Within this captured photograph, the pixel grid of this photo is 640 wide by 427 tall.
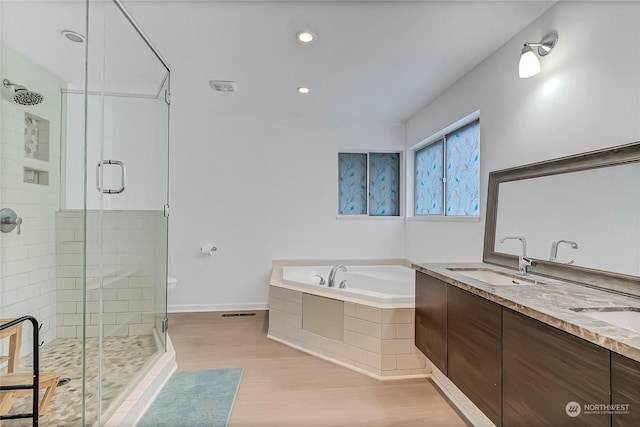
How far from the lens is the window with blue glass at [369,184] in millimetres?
4086

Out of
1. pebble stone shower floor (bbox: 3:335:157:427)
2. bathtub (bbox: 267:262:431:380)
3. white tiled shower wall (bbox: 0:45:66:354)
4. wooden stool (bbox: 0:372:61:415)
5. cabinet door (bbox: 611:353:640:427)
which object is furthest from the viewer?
bathtub (bbox: 267:262:431:380)

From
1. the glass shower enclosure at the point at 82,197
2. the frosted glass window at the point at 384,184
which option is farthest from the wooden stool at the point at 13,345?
the frosted glass window at the point at 384,184

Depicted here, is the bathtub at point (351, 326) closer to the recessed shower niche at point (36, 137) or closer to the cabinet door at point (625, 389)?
the cabinet door at point (625, 389)

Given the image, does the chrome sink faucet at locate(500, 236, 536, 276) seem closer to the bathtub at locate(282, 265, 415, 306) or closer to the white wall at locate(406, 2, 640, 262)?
the white wall at locate(406, 2, 640, 262)

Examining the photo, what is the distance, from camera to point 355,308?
238cm

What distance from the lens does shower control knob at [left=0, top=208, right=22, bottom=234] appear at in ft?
6.86

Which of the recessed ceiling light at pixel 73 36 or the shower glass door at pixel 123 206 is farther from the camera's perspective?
the recessed ceiling light at pixel 73 36

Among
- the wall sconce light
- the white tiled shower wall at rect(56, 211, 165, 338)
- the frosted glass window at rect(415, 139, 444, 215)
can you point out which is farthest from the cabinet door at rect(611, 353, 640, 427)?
the frosted glass window at rect(415, 139, 444, 215)

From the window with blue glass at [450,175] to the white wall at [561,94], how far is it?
22 centimetres

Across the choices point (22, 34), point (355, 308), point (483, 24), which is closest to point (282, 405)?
point (355, 308)

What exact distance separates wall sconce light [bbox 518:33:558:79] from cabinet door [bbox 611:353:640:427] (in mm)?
1619

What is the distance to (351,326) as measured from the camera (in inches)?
94.5

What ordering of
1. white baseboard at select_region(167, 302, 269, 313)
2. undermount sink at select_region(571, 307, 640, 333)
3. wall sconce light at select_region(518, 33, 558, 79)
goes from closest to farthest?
undermount sink at select_region(571, 307, 640, 333)
wall sconce light at select_region(518, 33, 558, 79)
white baseboard at select_region(167, 302, 269, 313)

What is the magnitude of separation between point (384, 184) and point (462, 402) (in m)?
2.79
